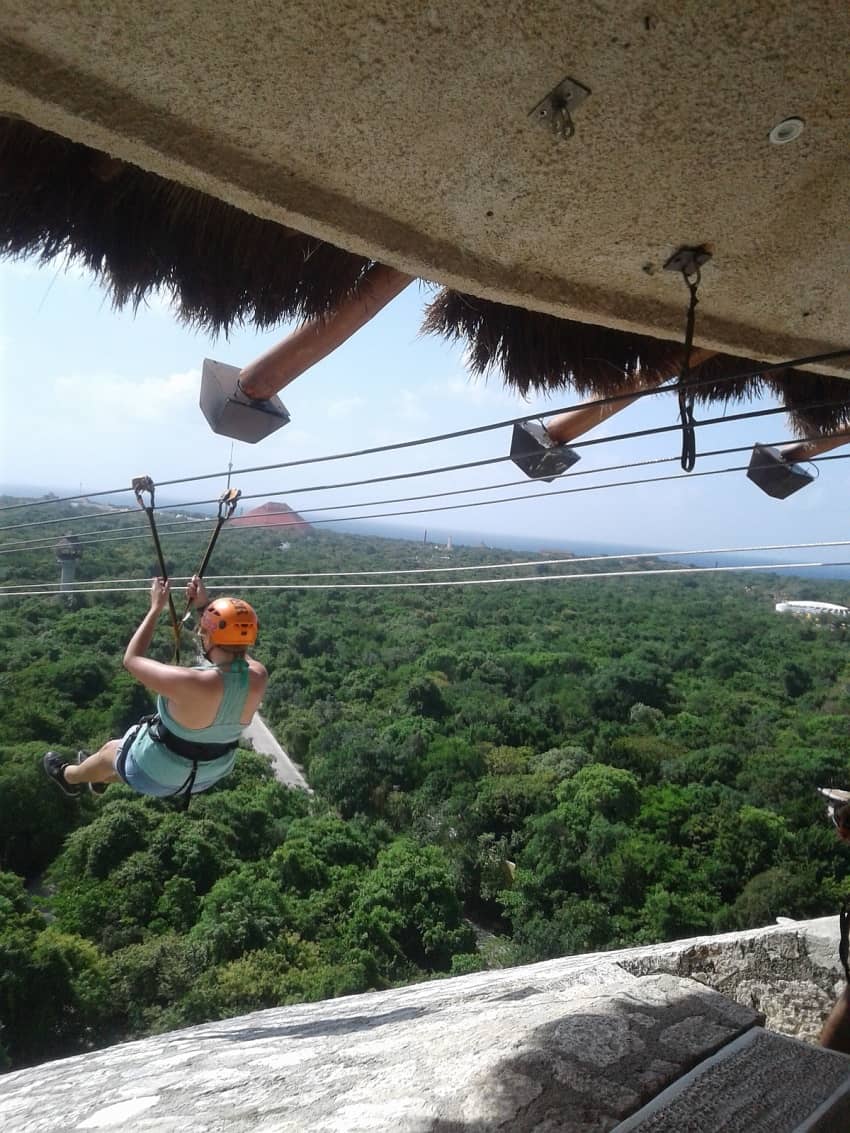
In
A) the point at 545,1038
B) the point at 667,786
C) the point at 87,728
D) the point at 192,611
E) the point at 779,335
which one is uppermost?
the point at 779,335

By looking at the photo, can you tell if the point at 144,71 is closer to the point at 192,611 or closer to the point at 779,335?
the point at 779,335

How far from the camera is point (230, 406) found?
8.21 feet

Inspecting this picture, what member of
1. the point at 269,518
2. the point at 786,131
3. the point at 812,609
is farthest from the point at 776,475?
the point at 812,609

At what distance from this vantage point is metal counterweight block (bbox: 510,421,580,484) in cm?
302

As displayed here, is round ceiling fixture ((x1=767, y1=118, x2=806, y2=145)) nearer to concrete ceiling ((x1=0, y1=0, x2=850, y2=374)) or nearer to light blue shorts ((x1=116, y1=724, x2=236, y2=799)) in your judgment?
concrete ceiling ((x1=0, y1=0, x2=850, y2=374))

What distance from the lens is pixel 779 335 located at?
212cm

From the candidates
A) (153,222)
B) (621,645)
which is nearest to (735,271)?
(153,222)

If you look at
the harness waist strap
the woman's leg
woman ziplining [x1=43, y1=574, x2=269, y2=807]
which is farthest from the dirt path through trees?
the harness waist strap

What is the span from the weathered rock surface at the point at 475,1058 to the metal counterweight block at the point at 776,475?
6.59ft

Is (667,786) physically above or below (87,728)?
below

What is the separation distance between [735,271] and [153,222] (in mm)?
1544

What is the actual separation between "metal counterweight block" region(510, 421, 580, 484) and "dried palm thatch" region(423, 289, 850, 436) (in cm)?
38

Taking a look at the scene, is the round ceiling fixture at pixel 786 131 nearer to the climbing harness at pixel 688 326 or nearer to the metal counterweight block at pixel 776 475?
the climbing harness at pixel 688 326

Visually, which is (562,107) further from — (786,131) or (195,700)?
(195,700)
